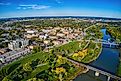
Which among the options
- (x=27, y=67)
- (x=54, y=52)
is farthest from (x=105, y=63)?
(x=27, y=67)

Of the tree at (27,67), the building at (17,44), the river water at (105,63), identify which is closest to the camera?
the tree at (27,67)

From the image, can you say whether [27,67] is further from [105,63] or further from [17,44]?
[105,63]

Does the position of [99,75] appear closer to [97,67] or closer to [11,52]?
[97,67]

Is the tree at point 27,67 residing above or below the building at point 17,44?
below

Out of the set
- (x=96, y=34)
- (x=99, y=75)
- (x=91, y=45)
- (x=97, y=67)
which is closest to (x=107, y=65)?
(x=97, y=67)

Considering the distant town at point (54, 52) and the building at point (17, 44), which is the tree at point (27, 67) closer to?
the distant town at point (54, 52)

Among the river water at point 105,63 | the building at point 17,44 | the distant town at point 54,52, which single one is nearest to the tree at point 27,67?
the distant town at point 54,52

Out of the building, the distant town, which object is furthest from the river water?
the building
